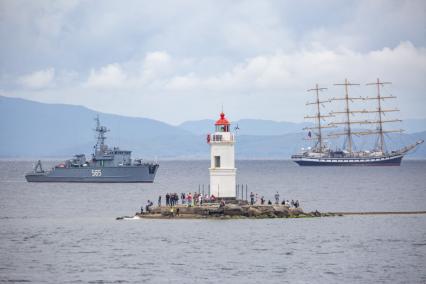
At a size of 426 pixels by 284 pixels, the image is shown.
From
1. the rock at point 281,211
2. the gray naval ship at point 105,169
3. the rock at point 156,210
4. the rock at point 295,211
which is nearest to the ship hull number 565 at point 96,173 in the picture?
the gray naval ship at point 105,169

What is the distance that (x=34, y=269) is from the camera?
43562mm

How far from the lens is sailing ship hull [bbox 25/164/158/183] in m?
126

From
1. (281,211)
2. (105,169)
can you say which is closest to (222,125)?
(281,211)

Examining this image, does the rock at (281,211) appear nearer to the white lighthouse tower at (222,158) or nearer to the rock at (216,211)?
the white lighthouse tower at (222,158)

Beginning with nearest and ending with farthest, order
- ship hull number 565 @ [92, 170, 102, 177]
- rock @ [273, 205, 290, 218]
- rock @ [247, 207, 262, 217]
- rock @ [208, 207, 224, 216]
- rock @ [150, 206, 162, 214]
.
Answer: rock @ [208, 207, 224, 216], rock @ [247, 207, 262, 217], rock @ [273, 205, 290, 218], rock @ [150, 206, 162, 214], ship hull number 565 @ [92, 170, 102, 177]

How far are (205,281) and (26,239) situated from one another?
18.6 meters

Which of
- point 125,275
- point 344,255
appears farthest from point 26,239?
point 344,255

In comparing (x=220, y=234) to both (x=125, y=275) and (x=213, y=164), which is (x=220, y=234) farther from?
(x=125, y=275)

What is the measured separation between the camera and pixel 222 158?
62500mm

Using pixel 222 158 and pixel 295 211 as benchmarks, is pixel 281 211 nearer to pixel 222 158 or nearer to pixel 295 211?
pixel 295 211

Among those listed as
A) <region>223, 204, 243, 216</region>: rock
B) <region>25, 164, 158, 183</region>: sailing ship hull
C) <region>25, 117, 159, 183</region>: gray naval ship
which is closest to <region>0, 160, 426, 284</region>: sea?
<region>223, 204, 243, 216</region>: rock

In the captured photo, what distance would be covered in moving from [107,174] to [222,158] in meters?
65.4

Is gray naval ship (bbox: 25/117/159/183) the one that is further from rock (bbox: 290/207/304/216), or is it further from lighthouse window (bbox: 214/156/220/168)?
→ lighthouse window (bbox: 214/156/220/168)

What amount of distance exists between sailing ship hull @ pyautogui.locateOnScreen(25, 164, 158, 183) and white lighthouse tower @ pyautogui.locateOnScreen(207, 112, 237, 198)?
63.6 meters
